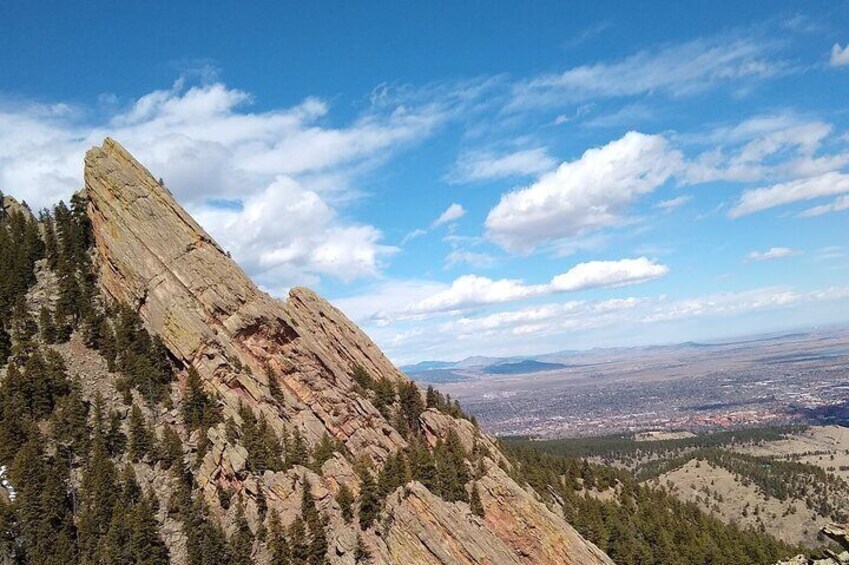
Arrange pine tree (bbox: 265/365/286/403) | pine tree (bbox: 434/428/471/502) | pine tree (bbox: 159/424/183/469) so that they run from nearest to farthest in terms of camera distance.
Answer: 1. pine tree (bbox: 159/424/183/469)
2. pine tree (bbox: 434/428/471/502)
3. pine tree (bbox: 265/365/286/403)

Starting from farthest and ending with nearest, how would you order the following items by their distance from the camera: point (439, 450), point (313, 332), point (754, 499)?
point (754, 499), point (313, 332), point (439, 450)

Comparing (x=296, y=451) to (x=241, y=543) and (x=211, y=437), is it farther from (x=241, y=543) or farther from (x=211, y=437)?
(x=241, y=543)

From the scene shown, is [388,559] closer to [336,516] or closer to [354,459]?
[336,516]

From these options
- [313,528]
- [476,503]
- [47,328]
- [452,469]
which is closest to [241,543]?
[313,528]

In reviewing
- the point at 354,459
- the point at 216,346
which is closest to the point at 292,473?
the point at 354,459

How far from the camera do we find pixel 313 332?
363ft

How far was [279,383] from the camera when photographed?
8950 centimetres

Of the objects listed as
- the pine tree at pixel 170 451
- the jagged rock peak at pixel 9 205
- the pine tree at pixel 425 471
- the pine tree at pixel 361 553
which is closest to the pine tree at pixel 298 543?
the pine tree at pixel 361 553

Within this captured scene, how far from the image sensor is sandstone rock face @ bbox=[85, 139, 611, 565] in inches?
2756

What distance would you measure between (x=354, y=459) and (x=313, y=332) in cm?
3226

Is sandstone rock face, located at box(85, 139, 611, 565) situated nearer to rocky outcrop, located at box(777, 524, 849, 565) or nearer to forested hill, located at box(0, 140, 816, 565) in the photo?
forested hill, located at box(0, 140, 816, 565)

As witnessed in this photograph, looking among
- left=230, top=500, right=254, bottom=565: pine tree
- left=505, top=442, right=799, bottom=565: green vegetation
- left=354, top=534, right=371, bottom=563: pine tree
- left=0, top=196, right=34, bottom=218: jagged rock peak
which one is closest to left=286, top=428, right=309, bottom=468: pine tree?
left=230, top=500, right=254, bottom=565: pine tree

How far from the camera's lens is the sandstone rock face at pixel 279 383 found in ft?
230

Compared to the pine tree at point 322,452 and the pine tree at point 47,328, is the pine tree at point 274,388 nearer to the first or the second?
the pine tree at point 322,452
